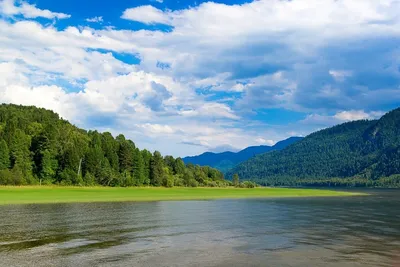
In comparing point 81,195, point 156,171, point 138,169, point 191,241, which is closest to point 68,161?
point 138,169

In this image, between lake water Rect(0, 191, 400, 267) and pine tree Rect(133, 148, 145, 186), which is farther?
pine tree Rect(133, 148, 145, 186)

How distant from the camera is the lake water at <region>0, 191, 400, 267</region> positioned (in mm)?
29281

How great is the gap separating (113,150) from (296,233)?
15121 cm

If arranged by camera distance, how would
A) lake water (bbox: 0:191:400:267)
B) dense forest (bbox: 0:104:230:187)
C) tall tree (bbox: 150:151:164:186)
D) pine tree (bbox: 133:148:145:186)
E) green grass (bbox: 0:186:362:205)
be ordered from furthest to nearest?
tall tree (bbox: 150:151:164:186) → pine tree (bbox: 133:148:145:186) → dense forest (bbox: 0:104:230:187) → green grass (bbox: 0:186:362:205) → lake water (bbox: 0:191:400:267)

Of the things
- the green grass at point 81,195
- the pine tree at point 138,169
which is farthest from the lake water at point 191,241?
the pine tree at point 138,169

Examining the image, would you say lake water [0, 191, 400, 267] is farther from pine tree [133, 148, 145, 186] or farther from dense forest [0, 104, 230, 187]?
pine tree [133, 148, 145, 186]

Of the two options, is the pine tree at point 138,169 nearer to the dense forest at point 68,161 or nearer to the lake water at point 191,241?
the dense forest at point 68,161

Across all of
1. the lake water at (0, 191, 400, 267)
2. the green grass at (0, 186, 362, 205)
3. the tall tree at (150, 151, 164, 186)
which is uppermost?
the tall tree at (150, 151, 164, 186)

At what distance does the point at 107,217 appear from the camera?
5731 cm

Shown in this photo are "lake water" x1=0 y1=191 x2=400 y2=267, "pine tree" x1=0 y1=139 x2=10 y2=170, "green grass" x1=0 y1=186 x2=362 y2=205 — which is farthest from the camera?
"pine tree" x1=0 y1=139 x2=10 y2=170

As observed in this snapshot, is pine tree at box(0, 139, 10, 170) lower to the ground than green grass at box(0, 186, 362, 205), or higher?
higher

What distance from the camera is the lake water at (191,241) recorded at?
29281mm

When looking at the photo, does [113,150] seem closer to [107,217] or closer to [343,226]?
[107,217]

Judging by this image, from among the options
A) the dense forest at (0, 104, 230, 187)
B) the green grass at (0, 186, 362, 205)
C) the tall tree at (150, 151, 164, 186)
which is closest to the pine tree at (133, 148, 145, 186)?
the dense forest at (0, 104, 230, 187)
